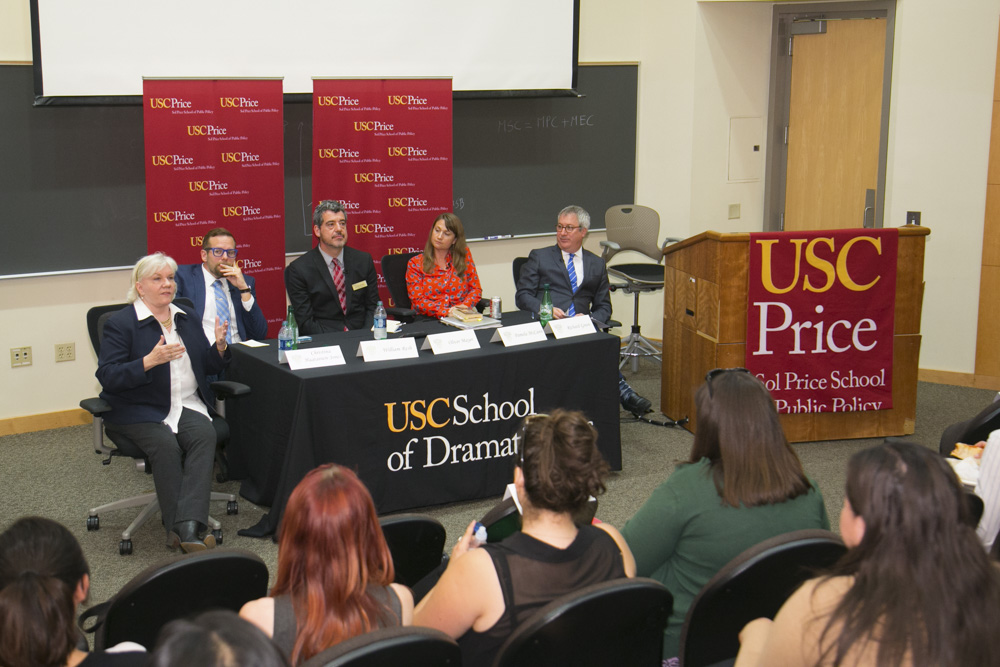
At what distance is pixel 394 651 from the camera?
1.63 meters

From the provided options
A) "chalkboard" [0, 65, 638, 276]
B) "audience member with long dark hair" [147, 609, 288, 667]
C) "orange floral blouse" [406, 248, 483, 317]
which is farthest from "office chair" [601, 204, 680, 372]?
"audience member with long dark hair" [147, 609, 288, 667]

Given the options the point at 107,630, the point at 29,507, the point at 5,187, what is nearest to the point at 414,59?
the point at 5,187

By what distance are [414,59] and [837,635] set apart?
5.11m

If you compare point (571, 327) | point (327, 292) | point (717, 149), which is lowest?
point (571, 327)

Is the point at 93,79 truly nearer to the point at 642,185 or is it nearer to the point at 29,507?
the point at 29,507

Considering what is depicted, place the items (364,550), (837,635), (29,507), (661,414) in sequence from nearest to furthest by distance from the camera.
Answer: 1. (837,635)
2. (364,550)
3. (29,507)
4. (661,414)

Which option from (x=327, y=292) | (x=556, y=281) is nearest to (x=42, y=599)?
(x=327, y=292)

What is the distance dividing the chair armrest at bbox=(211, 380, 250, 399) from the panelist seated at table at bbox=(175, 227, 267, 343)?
0.59 meters

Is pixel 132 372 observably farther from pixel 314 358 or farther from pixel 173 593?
pixel 173 593

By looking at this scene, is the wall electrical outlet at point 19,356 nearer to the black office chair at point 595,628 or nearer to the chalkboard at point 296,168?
the chalkboard at point 296,168

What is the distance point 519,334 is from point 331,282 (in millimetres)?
1313

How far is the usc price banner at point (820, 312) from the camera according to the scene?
4863 millimetres

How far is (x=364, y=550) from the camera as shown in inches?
73.4

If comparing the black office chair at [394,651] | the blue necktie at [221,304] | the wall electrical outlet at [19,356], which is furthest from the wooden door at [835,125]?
the black office chair at [394,651]
